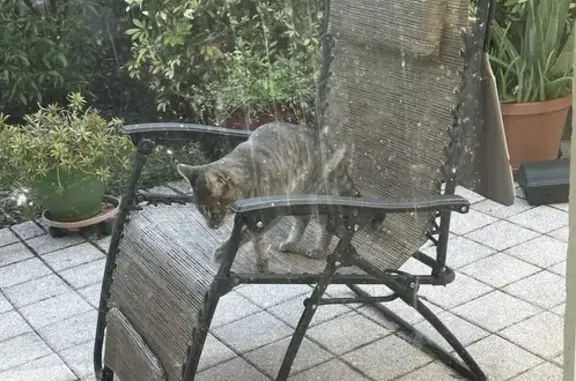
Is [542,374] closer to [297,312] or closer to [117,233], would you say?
[297,312]

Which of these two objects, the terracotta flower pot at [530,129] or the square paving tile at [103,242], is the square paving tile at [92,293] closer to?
the square paving tile at [103,242]

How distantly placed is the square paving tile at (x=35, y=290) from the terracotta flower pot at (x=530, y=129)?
1.16 metres

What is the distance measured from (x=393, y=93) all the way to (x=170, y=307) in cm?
61

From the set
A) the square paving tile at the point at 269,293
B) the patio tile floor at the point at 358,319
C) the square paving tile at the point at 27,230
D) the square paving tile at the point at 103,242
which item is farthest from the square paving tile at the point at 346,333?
the square paving tile at the point at 27,230

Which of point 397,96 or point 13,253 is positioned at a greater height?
point 397,96

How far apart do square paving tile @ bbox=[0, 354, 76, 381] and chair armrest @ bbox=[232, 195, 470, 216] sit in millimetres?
647

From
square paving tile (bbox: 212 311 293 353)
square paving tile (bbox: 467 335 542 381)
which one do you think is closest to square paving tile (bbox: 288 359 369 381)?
square paving tile (bbox: 212 311 293 353)

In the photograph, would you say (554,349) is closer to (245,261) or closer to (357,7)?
(245,261)

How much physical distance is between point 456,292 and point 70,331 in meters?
0.88

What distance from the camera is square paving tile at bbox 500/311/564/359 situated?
1685 mm

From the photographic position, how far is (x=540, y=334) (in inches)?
68.7

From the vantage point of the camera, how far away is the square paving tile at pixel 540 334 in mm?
1685

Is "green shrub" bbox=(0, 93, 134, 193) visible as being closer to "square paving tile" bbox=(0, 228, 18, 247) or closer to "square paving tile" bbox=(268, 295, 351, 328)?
"square paving tile" bbox=(0, 228, 18, 247)

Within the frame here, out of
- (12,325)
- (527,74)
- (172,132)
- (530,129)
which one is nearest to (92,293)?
(12,325)
